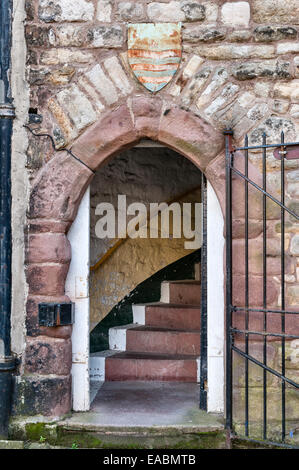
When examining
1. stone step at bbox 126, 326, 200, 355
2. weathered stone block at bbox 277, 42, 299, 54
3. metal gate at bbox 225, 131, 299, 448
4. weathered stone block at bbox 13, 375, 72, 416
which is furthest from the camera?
stone step at bbox 126, 326, 200, 355

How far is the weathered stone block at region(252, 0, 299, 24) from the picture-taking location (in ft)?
11.4

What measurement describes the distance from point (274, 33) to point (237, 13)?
266 millimetres

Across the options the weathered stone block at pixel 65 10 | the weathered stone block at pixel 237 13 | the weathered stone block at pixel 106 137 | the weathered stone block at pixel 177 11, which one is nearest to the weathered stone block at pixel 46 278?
the weathered stone block at pixel 106 137

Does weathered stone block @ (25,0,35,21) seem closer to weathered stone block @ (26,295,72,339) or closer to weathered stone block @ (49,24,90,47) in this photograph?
weathered stone block @ (49,24,90,47)

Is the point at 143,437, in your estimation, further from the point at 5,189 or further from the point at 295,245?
the point at 5,189

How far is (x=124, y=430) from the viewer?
11.3ft

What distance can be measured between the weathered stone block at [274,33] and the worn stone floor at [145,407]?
2.42 metres

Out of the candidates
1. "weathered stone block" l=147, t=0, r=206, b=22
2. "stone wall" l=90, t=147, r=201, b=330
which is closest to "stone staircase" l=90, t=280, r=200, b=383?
"stone wall" l=90, t=147, r=201, b=330

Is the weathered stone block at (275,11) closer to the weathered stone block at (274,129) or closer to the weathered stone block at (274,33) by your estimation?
the weathered stone block at (274,33)

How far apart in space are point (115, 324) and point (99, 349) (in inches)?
12.7

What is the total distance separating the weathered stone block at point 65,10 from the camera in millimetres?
3607

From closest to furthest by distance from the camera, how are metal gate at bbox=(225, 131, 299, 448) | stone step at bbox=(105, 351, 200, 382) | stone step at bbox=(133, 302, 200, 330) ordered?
metal gate at bbox=(225, 131, 299, 448) → stone step at bbox=(105, 351, 200, 382) → stone step at bbox=(133, 302, 200, 330)

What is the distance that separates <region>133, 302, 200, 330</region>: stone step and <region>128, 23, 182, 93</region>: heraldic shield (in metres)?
2.25

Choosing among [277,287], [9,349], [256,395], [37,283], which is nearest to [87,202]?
[37,283]
